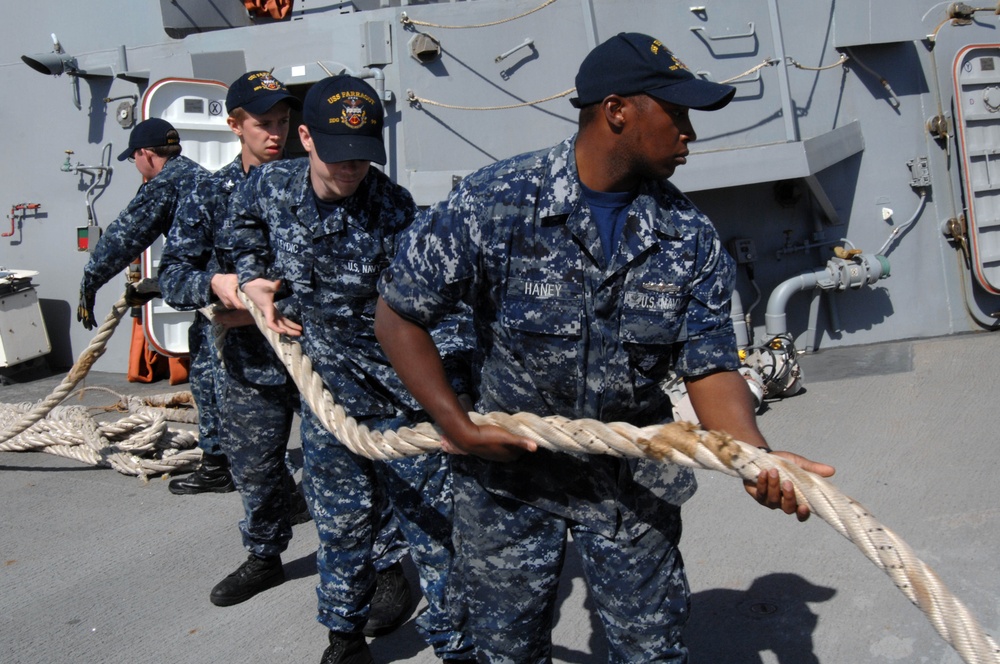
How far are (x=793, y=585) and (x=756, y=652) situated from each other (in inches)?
18.0

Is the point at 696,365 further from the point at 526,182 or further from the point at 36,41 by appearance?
the point at 36,41

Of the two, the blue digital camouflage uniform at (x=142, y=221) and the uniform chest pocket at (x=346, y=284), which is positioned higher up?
the blue digital camouflage uniform at (x=142, y=221)

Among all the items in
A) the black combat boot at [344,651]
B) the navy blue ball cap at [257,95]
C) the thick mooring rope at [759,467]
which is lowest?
the black combat boot at [344,651]

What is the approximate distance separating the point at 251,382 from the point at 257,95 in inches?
42.4

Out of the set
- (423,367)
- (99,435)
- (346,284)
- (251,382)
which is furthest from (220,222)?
(99,435)

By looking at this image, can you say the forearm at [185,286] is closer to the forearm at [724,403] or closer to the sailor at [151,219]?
the sailor at [151,219]

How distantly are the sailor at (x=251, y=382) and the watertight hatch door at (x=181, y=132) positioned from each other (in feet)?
8.67

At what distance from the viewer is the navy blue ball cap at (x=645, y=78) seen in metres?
1.92

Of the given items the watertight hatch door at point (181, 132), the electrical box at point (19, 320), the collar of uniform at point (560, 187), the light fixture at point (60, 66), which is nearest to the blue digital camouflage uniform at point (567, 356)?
the collar of uniform at point (560, 187)

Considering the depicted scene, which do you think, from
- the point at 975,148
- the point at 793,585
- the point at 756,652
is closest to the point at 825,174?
the point at 975,148

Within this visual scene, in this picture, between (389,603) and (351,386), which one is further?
(389,603)

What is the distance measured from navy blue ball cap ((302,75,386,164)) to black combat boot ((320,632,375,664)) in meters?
1.49

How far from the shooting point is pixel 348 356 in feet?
9.79

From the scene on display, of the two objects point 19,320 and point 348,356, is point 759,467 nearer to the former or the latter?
point 348,356
